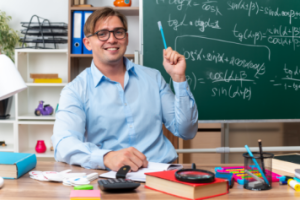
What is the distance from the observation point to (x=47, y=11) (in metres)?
3.24

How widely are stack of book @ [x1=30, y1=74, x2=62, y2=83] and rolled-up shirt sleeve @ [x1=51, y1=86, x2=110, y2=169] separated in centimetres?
163

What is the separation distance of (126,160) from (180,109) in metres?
0.54

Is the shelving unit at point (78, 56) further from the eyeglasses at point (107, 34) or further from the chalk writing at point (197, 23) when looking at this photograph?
the eyeglasses at point (107, 34)

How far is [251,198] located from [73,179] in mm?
497

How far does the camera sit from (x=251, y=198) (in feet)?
2.63

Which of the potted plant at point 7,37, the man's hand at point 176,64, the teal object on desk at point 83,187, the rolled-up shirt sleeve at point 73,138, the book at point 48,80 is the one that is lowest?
the teal object on desk at point 83,187

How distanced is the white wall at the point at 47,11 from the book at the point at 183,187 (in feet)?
7.93

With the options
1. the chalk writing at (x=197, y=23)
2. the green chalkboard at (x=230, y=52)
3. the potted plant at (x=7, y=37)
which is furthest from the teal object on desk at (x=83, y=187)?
the potted plant at (x=7, y=37)

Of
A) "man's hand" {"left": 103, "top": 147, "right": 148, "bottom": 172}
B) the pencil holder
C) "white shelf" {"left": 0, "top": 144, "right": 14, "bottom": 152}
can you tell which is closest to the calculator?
"man's hand" {"left": 103, "top": 147, "right": 148, "bottom": 172}

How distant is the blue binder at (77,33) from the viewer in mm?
2805

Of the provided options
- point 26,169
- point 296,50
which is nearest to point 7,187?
point 26,169

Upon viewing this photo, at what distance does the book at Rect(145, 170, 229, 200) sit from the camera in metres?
0.78

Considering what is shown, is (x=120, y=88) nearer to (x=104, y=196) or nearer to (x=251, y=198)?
(x=104, y=196)

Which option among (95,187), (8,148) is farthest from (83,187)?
(8,148)
